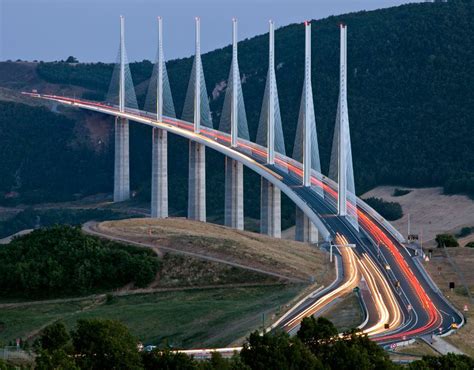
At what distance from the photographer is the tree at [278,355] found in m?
55.9

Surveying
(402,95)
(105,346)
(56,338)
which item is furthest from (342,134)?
(402,95)

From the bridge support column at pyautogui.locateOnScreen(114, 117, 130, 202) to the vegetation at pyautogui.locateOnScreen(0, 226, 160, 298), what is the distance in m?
62.7

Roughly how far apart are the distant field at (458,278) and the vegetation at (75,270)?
16.4 m

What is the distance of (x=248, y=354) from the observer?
56750mm

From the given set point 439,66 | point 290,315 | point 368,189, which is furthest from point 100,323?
point 439,66

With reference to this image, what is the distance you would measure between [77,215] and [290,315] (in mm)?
92261

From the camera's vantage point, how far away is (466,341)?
6912 centimetres

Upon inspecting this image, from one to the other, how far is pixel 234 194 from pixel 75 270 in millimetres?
39179

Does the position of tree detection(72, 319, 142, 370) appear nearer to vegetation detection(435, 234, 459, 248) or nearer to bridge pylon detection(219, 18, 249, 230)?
vegetation detection(435, 234, 459, 248)

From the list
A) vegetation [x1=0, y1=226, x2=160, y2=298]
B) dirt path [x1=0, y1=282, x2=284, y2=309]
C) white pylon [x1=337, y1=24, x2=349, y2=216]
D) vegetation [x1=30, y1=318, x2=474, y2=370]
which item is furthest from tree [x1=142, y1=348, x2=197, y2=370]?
white pylon [x1=337, y1=24, x2=349, y2=216]

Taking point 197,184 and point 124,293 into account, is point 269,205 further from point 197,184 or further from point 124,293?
point 124,293

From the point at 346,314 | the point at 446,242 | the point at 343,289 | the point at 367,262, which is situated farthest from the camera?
the point at 446,242

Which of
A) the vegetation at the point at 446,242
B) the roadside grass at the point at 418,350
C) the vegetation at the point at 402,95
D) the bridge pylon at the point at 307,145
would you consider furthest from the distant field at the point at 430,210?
the roadside grass at the point at 418,350

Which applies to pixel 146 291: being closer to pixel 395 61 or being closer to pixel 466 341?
pixel 466 341
